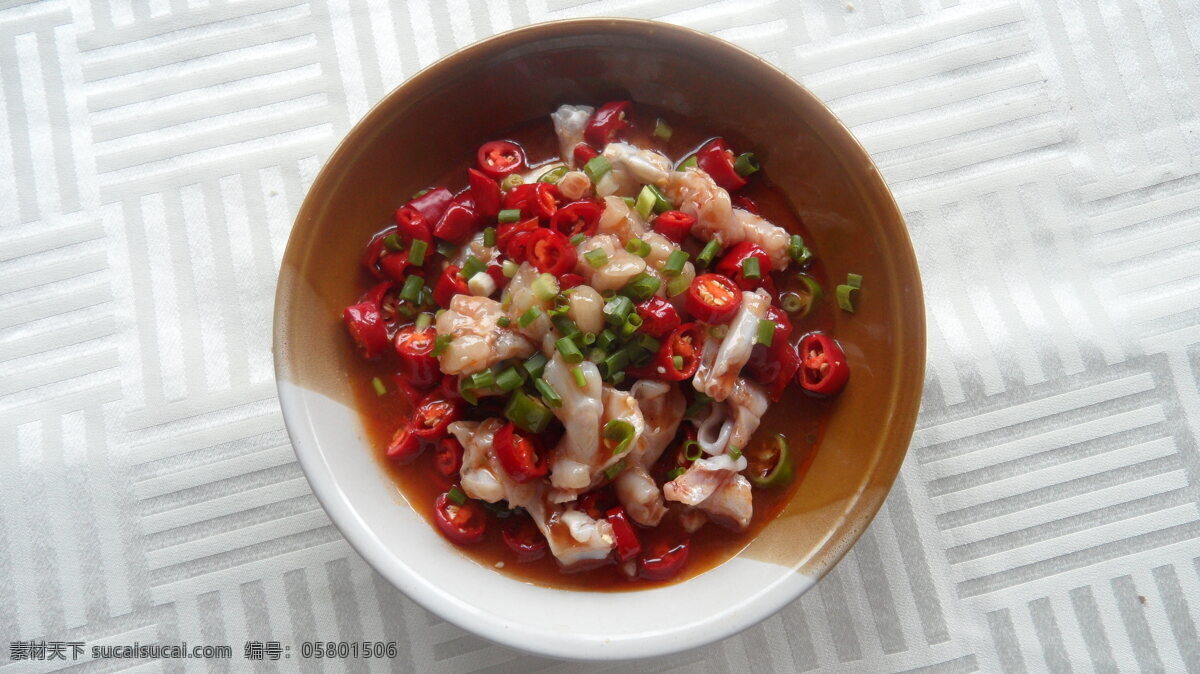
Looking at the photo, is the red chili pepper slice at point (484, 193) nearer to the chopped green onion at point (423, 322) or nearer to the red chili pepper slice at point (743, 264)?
the chopped green onion at point (423, 322)

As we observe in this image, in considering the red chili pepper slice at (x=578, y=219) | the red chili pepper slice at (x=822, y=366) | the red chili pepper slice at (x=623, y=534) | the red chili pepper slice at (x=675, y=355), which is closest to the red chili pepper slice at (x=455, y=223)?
the red chili pepper slice at (x=578, y=219)

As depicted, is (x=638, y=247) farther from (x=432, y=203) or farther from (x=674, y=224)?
(x=432, y=203)

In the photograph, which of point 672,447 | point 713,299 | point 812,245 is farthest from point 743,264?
point 672,447

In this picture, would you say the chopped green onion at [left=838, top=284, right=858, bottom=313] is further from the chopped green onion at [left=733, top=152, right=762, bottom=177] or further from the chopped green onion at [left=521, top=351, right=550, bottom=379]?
the chopped green onion at [left=521, top=351, right=550, bottom=379]

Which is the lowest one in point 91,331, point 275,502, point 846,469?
point 275,502

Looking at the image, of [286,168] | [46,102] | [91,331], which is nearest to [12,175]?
[46,102]

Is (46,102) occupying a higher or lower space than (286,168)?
higher

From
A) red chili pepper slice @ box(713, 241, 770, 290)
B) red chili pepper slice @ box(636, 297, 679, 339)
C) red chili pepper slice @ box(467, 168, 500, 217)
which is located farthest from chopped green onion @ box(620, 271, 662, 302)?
red chili pepper slice @ box(467, 168, 500, 217)

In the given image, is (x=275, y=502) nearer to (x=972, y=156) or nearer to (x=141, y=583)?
(x=141, y=583)
